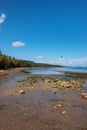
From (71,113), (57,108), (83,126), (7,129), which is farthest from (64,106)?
(7,129)

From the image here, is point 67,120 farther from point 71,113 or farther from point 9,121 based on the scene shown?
point 9,121

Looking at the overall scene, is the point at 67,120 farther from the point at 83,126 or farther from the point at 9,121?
the point at 9,121

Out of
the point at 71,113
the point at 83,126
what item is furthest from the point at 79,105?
the point at 83,126

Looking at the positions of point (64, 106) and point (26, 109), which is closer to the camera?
point (26, 109)

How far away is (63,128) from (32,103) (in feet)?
25.0

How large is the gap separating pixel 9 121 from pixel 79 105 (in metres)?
8.32

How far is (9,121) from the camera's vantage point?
47.8ft

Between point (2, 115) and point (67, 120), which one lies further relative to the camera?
point (2, 115)

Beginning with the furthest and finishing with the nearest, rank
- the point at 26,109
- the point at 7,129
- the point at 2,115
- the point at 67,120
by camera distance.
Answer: the point at 26,109 → the point at 2,115 → the point at 67,120 → the point at 7,129

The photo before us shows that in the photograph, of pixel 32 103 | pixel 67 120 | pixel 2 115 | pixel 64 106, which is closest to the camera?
pixel 67 120

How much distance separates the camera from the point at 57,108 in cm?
1853

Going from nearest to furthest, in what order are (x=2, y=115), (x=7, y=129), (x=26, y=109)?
(x=7, y=129)
(x=2, y=115)
(x=26, y=109)

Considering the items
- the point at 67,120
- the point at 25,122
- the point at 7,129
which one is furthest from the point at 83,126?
the point at 7,129

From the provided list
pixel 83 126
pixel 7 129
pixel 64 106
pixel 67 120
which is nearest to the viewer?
pixel 7 129
